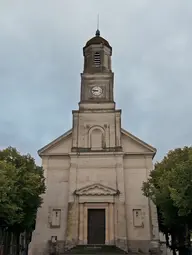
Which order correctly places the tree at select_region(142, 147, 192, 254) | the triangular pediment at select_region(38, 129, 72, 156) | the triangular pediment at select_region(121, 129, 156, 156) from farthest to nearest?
the triangular pediment at select_region(38, 129, 72, 156) < the triangular pediment at select_region(121, 129, 156, 156) < the tree at select_region(142, 147, 192, 254)

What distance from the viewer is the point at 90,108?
3366 cm

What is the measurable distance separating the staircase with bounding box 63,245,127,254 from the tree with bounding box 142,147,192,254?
4265 millimetres

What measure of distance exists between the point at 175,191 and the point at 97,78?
1656 centimetres

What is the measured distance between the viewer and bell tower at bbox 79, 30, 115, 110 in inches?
1332

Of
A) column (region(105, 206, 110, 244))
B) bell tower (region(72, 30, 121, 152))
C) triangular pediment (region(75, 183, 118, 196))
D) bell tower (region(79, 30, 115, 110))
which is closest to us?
column (region(105, 206, 110, 244))

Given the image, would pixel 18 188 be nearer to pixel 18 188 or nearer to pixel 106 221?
pixel 18 188

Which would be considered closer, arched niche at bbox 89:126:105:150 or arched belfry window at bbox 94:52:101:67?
arched niche at bbox 89:126:105:150

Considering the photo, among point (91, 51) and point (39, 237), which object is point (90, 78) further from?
point (39, 237)

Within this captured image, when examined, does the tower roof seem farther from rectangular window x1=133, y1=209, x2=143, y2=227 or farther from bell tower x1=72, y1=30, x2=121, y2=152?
rectangular window x1=133, y1=209, x2=143, y2=227

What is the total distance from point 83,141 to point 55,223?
7480mm

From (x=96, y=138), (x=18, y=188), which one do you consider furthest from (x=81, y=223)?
(x=96, y=138)

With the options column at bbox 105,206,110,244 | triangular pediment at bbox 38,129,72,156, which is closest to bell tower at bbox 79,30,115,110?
triangular pediment at bbox 38,129,72,156

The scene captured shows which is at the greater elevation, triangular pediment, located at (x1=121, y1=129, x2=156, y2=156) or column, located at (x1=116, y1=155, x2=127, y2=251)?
triangular pediment, located at (x1=121, y1=129, x2=156, y2=156)

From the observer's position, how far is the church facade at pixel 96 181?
29.3m
